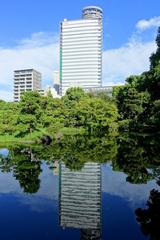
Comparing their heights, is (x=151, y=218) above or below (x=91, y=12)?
below

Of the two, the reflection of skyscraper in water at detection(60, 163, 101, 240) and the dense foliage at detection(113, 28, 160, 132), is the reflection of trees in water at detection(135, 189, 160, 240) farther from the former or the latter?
the dense foliage at detection(113, 28, 160, 132)

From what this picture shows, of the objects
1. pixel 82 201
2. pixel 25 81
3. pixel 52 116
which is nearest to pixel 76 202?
pixel 82 201

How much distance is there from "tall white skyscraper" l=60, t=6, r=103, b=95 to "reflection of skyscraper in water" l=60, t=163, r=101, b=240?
145 m

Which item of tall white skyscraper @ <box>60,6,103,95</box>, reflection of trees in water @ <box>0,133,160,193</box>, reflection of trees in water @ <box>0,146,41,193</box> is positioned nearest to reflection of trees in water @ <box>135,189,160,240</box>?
reflection of trees in water @ <box>0,133,160,193</box>

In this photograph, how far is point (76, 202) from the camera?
15133mm

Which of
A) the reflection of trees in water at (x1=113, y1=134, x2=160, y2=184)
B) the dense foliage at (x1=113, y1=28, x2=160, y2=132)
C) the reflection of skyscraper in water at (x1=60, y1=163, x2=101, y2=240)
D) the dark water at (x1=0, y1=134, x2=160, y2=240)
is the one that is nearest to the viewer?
the dark water at (x1=0, y1=134, x2=160, y2=240)

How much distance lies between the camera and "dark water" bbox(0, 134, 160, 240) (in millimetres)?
11734

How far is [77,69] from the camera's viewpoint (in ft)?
560

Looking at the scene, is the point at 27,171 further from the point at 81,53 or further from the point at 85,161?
the point at 81,53

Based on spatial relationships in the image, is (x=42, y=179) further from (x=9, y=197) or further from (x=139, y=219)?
(x=139, y=219)

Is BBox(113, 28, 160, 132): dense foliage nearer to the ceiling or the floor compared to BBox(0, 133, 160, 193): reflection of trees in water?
nearer to the ceiling

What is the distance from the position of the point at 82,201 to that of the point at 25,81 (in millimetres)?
179227

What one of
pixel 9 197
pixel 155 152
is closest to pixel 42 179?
pixel 9 197

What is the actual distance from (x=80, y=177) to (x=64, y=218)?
7.35 metres
